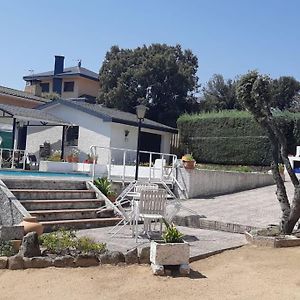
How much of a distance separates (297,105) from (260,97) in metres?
32.5

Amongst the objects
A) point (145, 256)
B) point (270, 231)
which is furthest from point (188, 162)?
point (145, 256)

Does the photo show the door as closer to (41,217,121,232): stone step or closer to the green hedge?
the green hedge

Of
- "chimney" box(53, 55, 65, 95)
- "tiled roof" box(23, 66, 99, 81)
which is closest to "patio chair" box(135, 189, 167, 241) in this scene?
"tiled roof" box(23, 66, 99, 81)

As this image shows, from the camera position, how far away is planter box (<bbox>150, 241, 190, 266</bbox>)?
6.88 metres

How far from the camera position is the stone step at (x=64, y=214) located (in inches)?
417

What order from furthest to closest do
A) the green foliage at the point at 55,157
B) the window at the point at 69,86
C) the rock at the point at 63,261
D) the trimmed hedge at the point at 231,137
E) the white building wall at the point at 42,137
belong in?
1. the window at the point at 69,86
2. the white building wall at the point at 42,137
3. the trimmed hedge at the point at 231,137
4. the green foliage at the point at 55,157
5. the rock at the point at 63,261

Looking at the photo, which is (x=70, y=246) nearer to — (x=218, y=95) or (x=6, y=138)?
(x=6, y=138)

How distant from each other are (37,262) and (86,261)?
761 mm

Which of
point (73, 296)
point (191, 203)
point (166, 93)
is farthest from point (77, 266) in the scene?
point (166, 93)

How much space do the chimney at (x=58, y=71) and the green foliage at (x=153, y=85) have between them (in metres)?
11.2

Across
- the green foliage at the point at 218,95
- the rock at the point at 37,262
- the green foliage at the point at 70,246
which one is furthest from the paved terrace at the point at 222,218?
the green foliage at the point at 218,95

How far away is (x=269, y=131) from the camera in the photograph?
10.4 metres

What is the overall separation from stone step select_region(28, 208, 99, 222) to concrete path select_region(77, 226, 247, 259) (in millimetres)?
A: 815

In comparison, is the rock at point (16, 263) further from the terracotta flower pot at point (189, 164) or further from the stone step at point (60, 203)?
the terracotta flower pot at point (189, 164)
